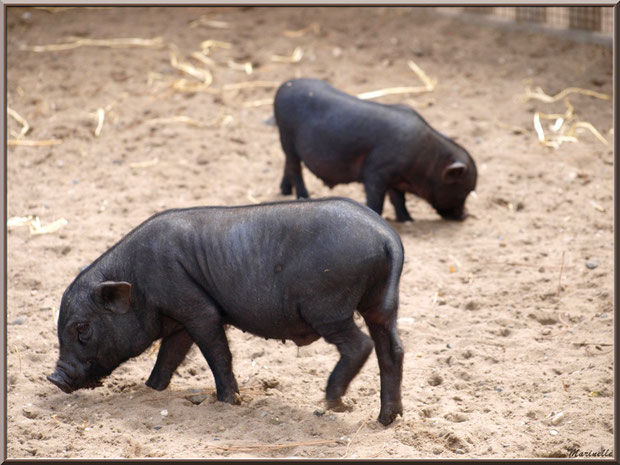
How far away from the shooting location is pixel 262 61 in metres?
11.8

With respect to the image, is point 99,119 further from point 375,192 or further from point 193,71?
point 375,192

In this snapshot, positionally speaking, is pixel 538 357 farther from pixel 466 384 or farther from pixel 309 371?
pixel 309 371

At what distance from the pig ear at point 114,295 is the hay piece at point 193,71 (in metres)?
6.31

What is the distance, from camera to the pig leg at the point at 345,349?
481 cm

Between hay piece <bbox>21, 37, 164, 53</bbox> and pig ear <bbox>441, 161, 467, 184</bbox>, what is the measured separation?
221 inches

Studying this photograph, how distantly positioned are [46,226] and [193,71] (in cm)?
424

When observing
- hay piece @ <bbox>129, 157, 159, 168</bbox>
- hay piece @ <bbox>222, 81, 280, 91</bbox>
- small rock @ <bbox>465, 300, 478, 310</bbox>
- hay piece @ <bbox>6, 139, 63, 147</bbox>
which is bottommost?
small rock @ <bbox>465, 300, 478, 310</bbox>

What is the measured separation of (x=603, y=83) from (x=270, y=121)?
12.9 feet

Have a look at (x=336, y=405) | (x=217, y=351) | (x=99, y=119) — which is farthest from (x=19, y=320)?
(x=99, y=119)

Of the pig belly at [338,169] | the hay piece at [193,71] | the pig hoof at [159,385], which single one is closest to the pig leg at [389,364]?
the pig hoof at [159,385]

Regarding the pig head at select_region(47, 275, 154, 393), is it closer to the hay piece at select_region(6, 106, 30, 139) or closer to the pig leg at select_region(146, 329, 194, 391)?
the pig leg at select_region(146, 329, 194, 391)

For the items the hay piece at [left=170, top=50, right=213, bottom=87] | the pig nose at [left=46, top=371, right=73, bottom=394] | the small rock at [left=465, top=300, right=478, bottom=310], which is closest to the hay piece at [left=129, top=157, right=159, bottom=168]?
the hay piece at [left=170, top=50, right=213, bottom=87]

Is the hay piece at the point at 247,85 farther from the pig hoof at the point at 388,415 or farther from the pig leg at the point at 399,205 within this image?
the pig hoof at the point at 388,415

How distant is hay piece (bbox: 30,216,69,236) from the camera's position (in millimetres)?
7572
